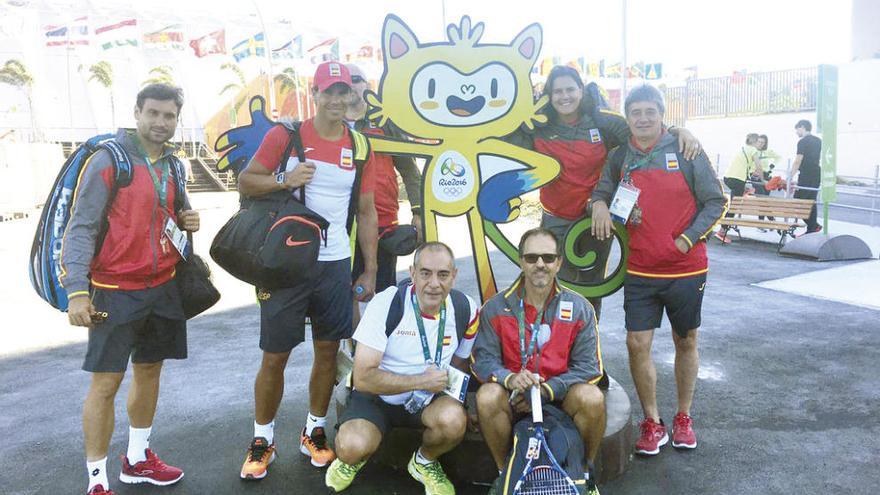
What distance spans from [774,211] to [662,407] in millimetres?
7777

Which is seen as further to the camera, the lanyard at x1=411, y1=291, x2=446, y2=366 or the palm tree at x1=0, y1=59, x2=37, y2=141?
the palm tree at x1=0, y1=59, x2=37, y2=141

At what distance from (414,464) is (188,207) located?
5.85 ft

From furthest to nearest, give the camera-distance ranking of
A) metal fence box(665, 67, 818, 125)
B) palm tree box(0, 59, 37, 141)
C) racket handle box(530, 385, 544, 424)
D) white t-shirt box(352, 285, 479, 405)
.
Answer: palm tree box(0, 59, 37, 141)
metal fence box(665, 67, 818, 125)
white t-shirt box(352, 285, 479, 405)
racket handle box(530, 385, 544, 424)

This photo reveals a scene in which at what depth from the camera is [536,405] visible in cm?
286

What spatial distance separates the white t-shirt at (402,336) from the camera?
3.07 m

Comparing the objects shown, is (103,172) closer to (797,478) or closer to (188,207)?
(188,207)

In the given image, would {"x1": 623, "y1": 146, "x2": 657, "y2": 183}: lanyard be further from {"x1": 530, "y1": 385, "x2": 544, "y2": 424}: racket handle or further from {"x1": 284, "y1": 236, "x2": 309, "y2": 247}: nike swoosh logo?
{"x1": 284, "y1": 236, "x2": 309, "y2": 247}: nike swoosh logo

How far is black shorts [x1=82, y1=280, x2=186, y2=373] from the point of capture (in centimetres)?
304

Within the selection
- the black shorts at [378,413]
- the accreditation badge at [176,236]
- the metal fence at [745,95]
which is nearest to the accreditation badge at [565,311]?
the black shorts at [378,413]

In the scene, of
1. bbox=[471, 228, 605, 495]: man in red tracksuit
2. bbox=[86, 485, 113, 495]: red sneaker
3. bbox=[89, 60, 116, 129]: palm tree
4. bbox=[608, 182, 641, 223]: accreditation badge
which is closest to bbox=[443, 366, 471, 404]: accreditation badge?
bbox=[471, 228, 605, 495]: man in red tracksuit

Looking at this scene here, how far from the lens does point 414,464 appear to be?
3232 mm

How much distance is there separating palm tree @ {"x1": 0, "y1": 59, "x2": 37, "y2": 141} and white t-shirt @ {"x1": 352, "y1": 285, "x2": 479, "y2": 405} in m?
38.5

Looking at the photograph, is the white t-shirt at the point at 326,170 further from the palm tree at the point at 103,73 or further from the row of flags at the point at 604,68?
the palm tree at the point at 103,73

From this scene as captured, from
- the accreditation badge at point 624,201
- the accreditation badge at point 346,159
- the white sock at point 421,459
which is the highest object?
the accreditation badge at point 346,159
